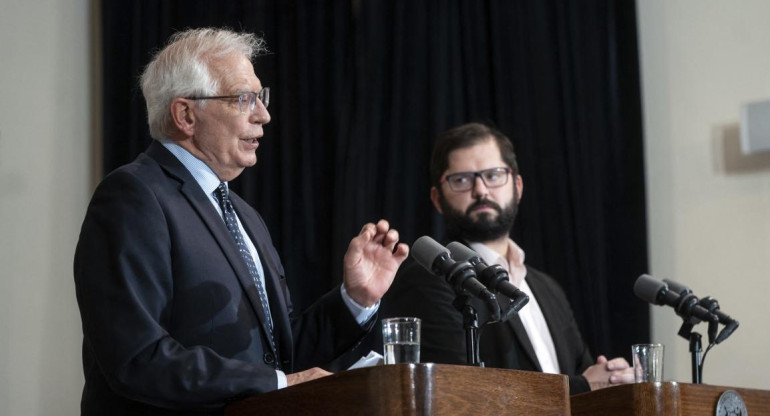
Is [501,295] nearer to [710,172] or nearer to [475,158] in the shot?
[475,158]

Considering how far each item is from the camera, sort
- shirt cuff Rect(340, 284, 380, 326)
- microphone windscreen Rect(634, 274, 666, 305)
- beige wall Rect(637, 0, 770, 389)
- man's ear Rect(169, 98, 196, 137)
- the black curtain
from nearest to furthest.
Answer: shirt cuff Rect(340, 284, 380, 326), man's ear Rect(169, 98, 196, 137), microphone windscreen Rect(634, 274, 666, 305), beige wall Rect(637, 0, 770, 389), the black curtain

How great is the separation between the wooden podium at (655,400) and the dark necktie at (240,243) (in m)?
0.84

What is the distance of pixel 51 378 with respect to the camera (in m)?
4.54

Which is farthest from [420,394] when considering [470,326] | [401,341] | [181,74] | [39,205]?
[39,205]

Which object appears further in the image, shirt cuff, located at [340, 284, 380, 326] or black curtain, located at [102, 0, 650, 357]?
black curtain, located at [102, 0, 650, 357]

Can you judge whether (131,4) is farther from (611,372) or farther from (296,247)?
(611,372)

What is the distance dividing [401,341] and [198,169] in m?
0.89

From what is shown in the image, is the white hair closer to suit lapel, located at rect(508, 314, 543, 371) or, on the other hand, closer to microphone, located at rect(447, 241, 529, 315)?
microphone, located at rect(447, 241, 529, 315)

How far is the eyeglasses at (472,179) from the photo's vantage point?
3979 mm

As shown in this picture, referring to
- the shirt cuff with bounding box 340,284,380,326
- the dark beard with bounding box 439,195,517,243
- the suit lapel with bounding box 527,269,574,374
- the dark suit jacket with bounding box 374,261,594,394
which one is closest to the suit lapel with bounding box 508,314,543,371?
the dark suit jacket with bounding box 374,261,594,394

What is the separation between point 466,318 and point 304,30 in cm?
305

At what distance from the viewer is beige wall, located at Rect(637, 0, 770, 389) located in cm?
445

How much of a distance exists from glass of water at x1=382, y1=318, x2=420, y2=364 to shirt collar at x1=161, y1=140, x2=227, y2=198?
81 cm

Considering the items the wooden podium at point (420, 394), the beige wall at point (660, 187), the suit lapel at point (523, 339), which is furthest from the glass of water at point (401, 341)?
the beige wall at point (660, 187)
